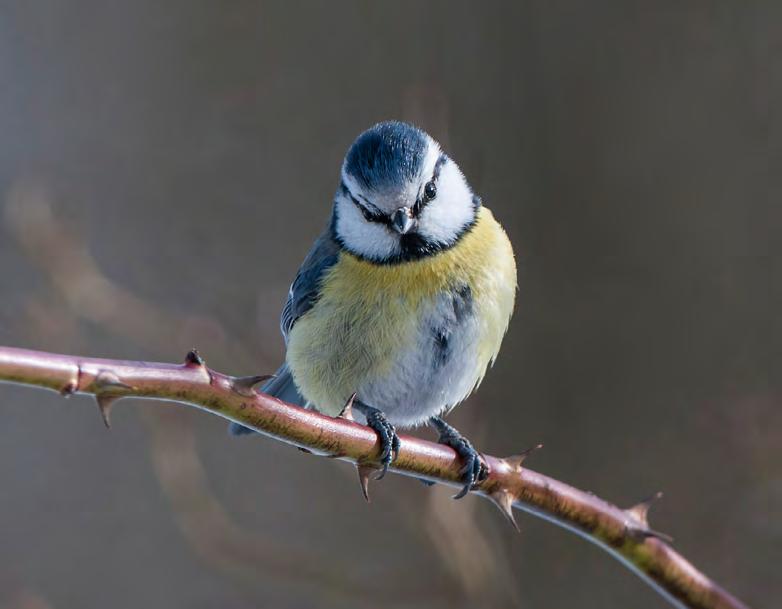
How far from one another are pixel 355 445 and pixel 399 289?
26.6 inches

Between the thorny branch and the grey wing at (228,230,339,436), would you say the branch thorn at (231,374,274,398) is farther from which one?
the grey wing at (228,230,339,436)

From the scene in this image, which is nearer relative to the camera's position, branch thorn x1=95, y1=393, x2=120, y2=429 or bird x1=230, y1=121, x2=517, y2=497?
branch thorn x1=95, y1=393, x2=120, y2=429

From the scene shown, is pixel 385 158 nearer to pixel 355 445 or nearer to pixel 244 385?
pixel 355 445

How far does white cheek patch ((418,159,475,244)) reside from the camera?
1885 mm

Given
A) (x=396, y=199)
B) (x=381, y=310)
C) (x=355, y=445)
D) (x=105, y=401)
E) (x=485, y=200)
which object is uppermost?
(x=485, y=200)

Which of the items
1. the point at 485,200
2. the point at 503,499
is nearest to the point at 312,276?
the point at 503,499

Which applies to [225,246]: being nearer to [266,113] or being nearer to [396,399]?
[266,113]

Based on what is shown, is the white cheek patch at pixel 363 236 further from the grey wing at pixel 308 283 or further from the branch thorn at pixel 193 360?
the branch thorn at pixel 193 360

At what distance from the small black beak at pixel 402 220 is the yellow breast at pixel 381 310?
8 centimetres

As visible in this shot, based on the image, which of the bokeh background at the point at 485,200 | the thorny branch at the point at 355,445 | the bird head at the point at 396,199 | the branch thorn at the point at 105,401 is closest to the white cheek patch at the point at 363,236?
the bird head at the point at 396,199

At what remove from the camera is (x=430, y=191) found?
190cm

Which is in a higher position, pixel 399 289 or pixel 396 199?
pixel 396 199

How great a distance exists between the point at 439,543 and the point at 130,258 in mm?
1703

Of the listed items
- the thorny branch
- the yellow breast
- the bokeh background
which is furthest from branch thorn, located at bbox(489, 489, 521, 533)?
the bokeh background
